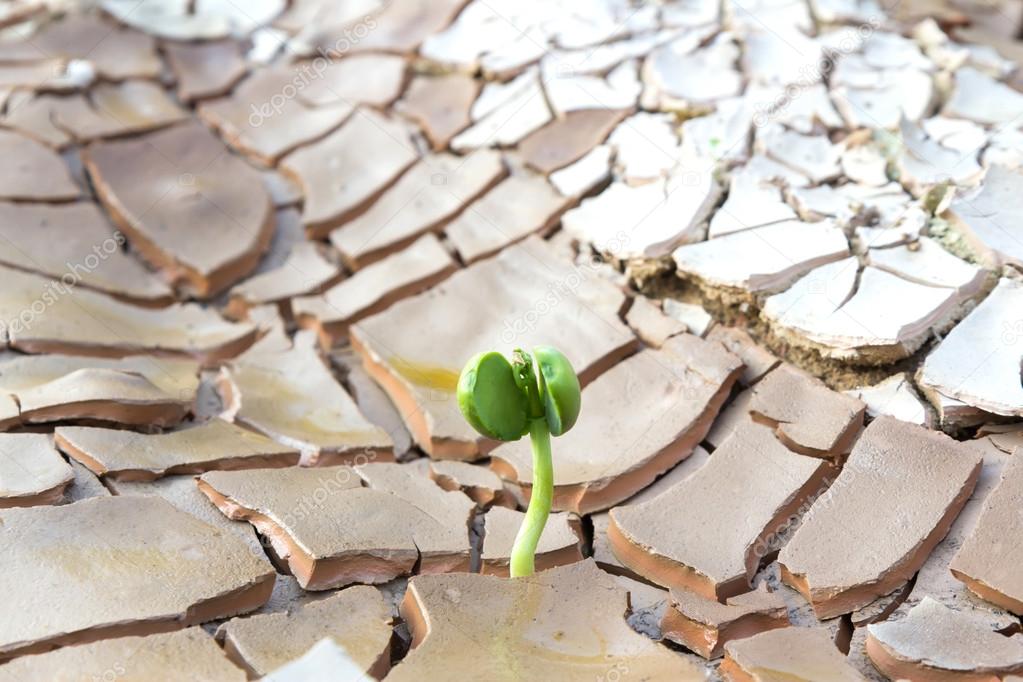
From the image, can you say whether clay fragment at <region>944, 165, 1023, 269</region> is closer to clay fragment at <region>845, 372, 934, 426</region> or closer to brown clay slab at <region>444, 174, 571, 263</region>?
clay fragment at <region>845, 372, 934, 426</region>

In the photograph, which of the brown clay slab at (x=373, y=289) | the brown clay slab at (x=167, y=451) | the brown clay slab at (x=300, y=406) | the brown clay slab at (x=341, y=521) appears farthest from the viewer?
the brown clay slab at (x=373, y=289)

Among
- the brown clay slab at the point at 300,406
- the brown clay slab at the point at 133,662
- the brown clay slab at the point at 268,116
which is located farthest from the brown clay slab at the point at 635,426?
the brown clay slab at the point at 268,116

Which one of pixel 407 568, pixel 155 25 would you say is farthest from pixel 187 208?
pixel 407 568

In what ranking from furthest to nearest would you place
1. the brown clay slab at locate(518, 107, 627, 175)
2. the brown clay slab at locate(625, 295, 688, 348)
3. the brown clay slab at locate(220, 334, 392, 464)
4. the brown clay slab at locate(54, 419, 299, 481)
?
the brown clay slab at locate(518, 107, 627, 175) → the brown clay slab at locate(625, 295, 688, 348) → the brown clay slab at locate(220, 334, 392, 464) → the brown clay slab at locate(54, 419, 299, 481)

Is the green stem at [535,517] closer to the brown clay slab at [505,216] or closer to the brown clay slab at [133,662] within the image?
the brown clay slab at [133,662]

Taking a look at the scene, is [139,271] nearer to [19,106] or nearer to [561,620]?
[19,106]

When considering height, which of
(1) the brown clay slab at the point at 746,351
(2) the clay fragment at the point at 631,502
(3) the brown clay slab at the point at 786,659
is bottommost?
(2) the clay fragment at the point at 631,502

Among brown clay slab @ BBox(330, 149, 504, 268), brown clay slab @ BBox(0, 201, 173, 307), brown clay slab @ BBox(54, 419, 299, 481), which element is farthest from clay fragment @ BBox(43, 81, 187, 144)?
brown clay slab @ BBox(54, 419, 299, 481)

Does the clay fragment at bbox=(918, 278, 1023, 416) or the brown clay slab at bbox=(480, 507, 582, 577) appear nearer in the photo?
the brown clay slab at bbox=(480, 507, 582, 577)
